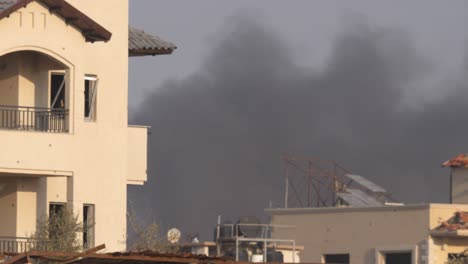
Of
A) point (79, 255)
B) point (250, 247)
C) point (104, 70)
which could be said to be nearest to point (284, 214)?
point (250, 247)

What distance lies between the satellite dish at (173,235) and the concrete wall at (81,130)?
8.24ft

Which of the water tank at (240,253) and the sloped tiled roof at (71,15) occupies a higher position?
the sloped tiled roof at (71,15)

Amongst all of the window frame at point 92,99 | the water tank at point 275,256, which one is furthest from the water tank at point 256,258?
the window frame at point 92,99

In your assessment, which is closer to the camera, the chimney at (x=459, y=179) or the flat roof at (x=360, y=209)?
the flat roof at (x=360, y=209)

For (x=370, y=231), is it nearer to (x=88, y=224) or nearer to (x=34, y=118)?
(x=88, y=224)

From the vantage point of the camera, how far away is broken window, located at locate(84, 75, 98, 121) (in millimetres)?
56906

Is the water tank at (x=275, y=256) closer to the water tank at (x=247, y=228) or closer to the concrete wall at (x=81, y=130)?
the water tank at (x=247, y=228)

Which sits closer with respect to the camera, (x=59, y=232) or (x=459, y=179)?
(x=59, y=232)

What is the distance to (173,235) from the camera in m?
62.3

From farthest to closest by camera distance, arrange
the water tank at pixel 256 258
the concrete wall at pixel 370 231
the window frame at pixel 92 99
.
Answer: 1. the concrete wall at pixel 370 231
2. the water tank at pixel 256 258
3. the window frame at pixel 92 99

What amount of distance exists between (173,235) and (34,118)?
948 centimetres

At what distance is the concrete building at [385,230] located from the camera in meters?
73.1

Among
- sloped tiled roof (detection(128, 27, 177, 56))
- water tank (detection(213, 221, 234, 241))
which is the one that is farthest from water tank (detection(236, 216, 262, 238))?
sloped tiled roof (detection(128, 27, 177, 56))

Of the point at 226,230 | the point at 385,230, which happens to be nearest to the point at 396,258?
the point at 385,230
